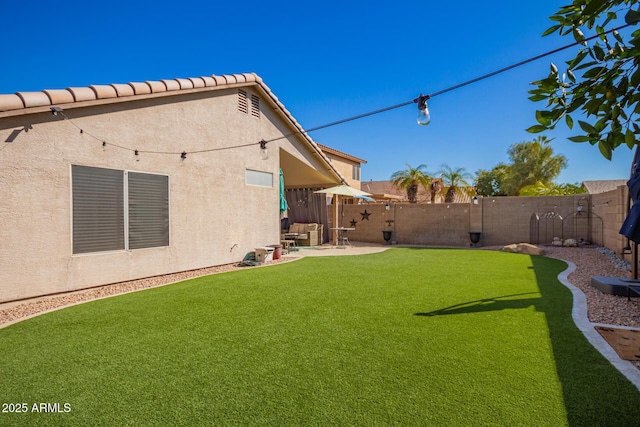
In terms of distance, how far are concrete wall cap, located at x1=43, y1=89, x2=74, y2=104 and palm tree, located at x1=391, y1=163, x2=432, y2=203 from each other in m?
25.6

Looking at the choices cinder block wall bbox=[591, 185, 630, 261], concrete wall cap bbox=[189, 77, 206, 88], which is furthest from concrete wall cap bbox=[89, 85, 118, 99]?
cinder block wall bbox=[591, 185, 630, 261]

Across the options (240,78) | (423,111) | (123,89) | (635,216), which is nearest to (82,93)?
(123,89)

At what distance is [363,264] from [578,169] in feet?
144

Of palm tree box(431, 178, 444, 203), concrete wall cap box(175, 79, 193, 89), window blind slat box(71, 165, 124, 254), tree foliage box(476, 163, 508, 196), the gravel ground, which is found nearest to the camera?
the gravel ground

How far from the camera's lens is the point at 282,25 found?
13.5m

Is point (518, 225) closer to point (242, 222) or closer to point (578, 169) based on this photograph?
point (242, 222)

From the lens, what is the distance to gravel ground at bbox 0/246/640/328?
579 cm

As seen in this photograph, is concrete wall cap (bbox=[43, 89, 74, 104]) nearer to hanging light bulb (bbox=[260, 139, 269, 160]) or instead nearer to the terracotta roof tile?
the terracotta roof tile

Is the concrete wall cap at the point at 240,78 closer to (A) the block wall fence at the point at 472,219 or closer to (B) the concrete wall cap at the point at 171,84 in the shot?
(B) the concrete wall cap at the point at 171,84

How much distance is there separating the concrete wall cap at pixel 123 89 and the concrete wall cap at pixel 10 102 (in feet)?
6.44

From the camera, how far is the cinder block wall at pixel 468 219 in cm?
1542

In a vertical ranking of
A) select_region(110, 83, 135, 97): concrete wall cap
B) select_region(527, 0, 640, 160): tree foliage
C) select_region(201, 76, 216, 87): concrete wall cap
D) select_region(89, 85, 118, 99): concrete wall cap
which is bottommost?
select_region(527, 0, 640, 160): tree foliage

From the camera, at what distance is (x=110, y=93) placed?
7.74 meters

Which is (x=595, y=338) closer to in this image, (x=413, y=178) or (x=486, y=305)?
(x=486, y=305)
